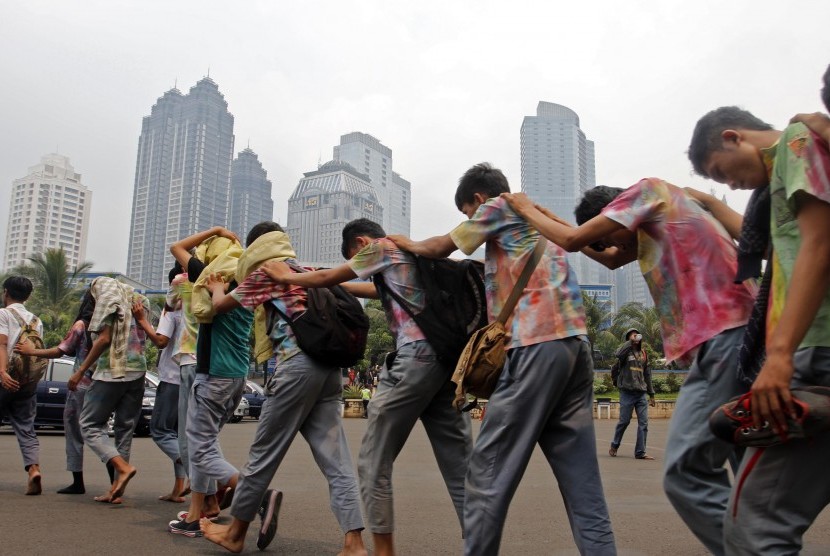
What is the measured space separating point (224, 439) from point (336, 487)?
945 centimetres

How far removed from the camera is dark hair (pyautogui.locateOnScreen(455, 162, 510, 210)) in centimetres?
342

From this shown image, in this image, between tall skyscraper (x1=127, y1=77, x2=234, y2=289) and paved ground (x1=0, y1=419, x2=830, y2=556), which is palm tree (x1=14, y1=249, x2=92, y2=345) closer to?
paved ground (x1=0, y1=419, x2=830, y2=556)

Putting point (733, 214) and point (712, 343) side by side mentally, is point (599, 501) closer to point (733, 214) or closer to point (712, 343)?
point (712, 343)

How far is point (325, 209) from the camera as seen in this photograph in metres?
162

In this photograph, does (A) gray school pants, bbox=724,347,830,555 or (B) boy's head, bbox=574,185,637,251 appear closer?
(A) gray school pants, bbox=724,347,830,555

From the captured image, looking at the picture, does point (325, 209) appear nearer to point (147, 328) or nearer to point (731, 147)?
point (147, 328)

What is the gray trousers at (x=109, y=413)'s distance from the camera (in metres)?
5.53

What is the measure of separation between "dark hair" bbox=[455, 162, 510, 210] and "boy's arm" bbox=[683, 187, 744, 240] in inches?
34.9

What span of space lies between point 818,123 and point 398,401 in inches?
86.6

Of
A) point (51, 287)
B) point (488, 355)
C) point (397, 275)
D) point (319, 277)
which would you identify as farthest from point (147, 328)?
point (51, 287)

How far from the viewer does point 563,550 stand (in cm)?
406

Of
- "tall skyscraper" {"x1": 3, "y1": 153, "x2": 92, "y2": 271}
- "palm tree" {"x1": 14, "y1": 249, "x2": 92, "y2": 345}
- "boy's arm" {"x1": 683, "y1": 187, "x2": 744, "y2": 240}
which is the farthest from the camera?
"tall skyscraper" {"x1": 3, "y1": 153, "x2": 92, "y2": 271}

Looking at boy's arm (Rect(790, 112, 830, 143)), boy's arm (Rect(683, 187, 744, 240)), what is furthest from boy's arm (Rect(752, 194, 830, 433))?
boy's arm (Rect(683, 187, 744, 240))

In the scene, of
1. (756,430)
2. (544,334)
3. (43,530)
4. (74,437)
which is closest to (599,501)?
(544,334)
